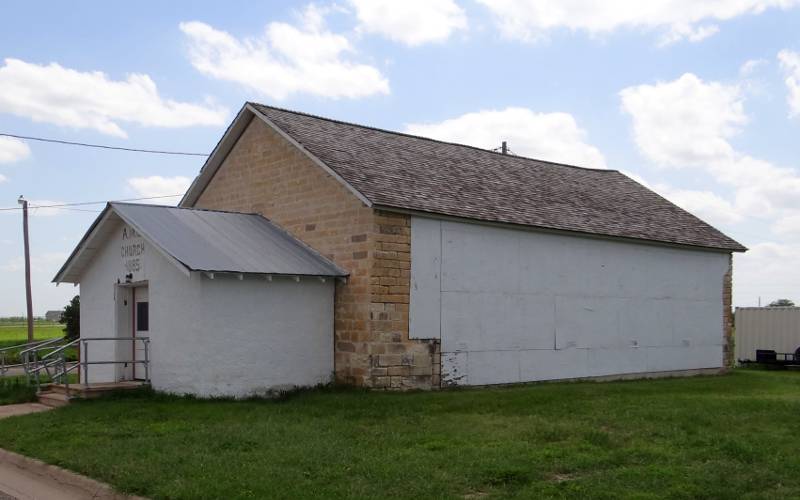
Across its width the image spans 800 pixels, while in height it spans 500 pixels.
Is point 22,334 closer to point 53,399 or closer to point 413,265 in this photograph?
point 53,399

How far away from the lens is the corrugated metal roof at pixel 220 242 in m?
16.1

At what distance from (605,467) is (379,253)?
834 centimetres

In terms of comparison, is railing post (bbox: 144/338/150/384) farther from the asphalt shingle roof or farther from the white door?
the asphalt shingle roof

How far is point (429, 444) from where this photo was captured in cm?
1088

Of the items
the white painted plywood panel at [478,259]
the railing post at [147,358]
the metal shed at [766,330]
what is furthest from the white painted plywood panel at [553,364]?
the metal shed at [766,330]

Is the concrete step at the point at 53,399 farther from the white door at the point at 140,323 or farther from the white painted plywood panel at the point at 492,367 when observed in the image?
the white painted plywood panel at the point at 492,367

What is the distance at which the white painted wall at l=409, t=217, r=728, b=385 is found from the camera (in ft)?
59.5

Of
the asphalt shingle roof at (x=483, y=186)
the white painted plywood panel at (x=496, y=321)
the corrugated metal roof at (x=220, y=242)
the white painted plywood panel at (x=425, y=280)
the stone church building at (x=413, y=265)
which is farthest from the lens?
the asphalt shingle roof at (x=483, y=186)

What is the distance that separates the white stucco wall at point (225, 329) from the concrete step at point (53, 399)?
66.2 inches

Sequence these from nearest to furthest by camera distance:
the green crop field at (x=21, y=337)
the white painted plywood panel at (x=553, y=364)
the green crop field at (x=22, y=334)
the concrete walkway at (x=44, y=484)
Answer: the concrete walkway at (x=44, y=484) < the white painted plywood panel at (x=553, y=364) < the green crop field at (x=21, y=337) < the green crop field at (x=22, y=334)

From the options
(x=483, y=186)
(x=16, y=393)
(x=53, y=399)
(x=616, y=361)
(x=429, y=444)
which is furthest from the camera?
(x=616, y=361)

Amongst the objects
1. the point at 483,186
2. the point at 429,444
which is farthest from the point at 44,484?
the point at 483,186

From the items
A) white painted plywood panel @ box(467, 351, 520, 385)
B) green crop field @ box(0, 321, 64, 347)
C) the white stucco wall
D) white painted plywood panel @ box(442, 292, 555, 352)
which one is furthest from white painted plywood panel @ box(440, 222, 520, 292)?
green crop field @ box(0, 321, 64, 347)

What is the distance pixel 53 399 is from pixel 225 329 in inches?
139
